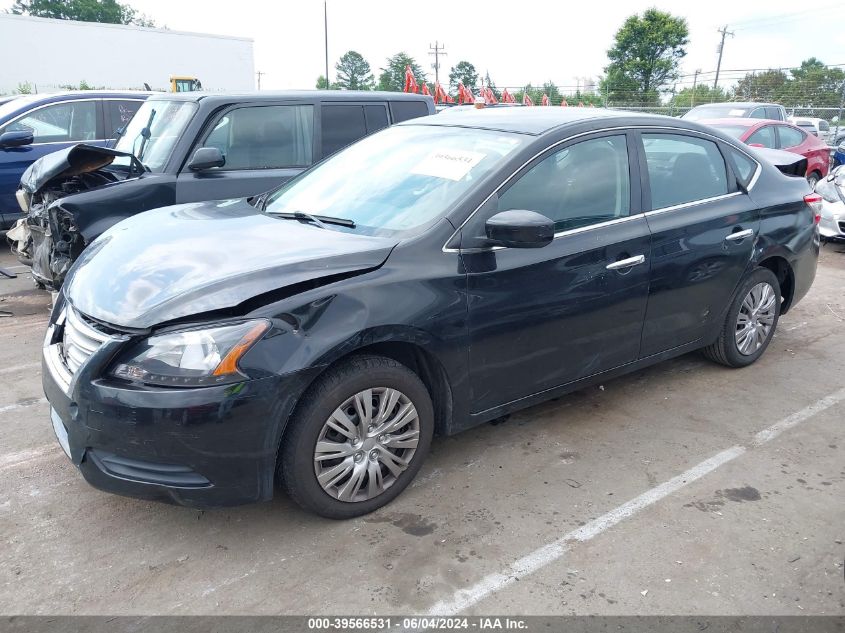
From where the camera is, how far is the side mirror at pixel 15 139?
A: 7.63 metres

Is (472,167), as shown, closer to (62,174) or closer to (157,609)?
(157,609)

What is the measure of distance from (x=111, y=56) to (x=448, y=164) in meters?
44.8

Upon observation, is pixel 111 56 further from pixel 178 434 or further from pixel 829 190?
pixel 178 434

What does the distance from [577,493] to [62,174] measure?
4.52 m

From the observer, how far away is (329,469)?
118 inches

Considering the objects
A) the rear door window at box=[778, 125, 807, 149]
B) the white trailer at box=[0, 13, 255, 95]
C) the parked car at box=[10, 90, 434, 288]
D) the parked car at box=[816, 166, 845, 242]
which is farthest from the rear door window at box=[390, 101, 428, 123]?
the white trailer at box=[0, 13, 255, 95]

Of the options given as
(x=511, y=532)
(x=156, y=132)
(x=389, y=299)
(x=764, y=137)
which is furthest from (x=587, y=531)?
(x=764, y=137)

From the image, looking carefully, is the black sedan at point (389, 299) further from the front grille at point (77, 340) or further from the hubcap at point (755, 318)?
the hubcap at point (755, 318)

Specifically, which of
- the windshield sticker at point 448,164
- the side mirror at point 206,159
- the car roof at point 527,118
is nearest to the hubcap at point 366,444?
the windshield sticker at point 448,164

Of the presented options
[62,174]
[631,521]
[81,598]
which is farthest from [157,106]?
[631,521]

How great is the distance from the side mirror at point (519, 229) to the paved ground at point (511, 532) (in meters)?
1.17

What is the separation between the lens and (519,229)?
3166 mm

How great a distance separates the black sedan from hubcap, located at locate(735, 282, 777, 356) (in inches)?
6.1

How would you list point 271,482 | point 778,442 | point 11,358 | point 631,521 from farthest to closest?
point 11,358, point 778,442, point 631,521, point 271,482
